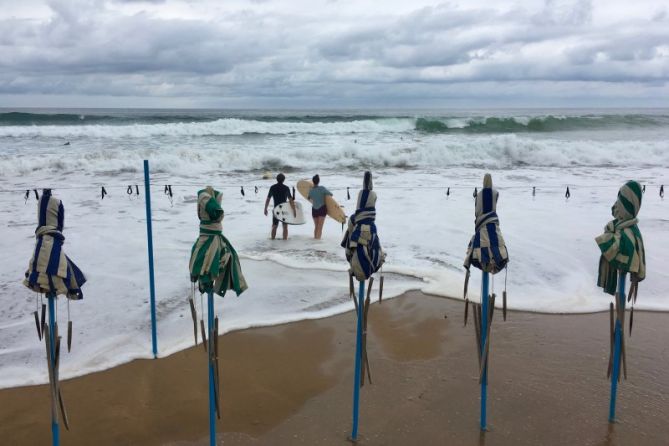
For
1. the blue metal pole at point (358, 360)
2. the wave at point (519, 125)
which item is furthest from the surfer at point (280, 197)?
the wave at point (519, 125)

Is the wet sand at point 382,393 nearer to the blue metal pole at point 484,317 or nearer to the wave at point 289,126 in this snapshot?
the blue metal pole at point 484,317

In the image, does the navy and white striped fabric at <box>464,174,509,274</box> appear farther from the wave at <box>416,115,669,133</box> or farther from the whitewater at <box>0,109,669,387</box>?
the wave at <box>416,115,669,133</box>

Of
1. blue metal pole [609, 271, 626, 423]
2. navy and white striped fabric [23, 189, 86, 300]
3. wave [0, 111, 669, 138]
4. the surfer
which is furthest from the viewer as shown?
wave [0, 111, 669, 138]

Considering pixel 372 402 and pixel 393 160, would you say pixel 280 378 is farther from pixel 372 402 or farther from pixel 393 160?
pixel 393 160

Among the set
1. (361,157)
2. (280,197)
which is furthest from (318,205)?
(361,157)

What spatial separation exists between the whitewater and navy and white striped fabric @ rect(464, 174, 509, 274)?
0.74 meters

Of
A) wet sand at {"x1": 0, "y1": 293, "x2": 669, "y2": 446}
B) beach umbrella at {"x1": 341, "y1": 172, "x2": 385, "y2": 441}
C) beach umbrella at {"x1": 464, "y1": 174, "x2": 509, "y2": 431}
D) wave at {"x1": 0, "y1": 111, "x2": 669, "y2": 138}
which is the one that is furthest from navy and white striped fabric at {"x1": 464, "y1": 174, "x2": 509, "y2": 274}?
wave at {"x1": 0, "y1": 111, "x2": 669, "y2": 138}

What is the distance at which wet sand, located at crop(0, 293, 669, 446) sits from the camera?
13.9ft

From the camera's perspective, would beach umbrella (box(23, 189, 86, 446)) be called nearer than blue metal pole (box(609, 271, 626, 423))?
Yes

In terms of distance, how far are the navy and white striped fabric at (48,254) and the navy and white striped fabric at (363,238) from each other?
69.6 inches

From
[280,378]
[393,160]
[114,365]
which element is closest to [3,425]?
[114,365]

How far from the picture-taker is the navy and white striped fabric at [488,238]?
3.69 metres

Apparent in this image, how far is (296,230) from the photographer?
37.2 feet

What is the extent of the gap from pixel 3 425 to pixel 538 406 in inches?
168
